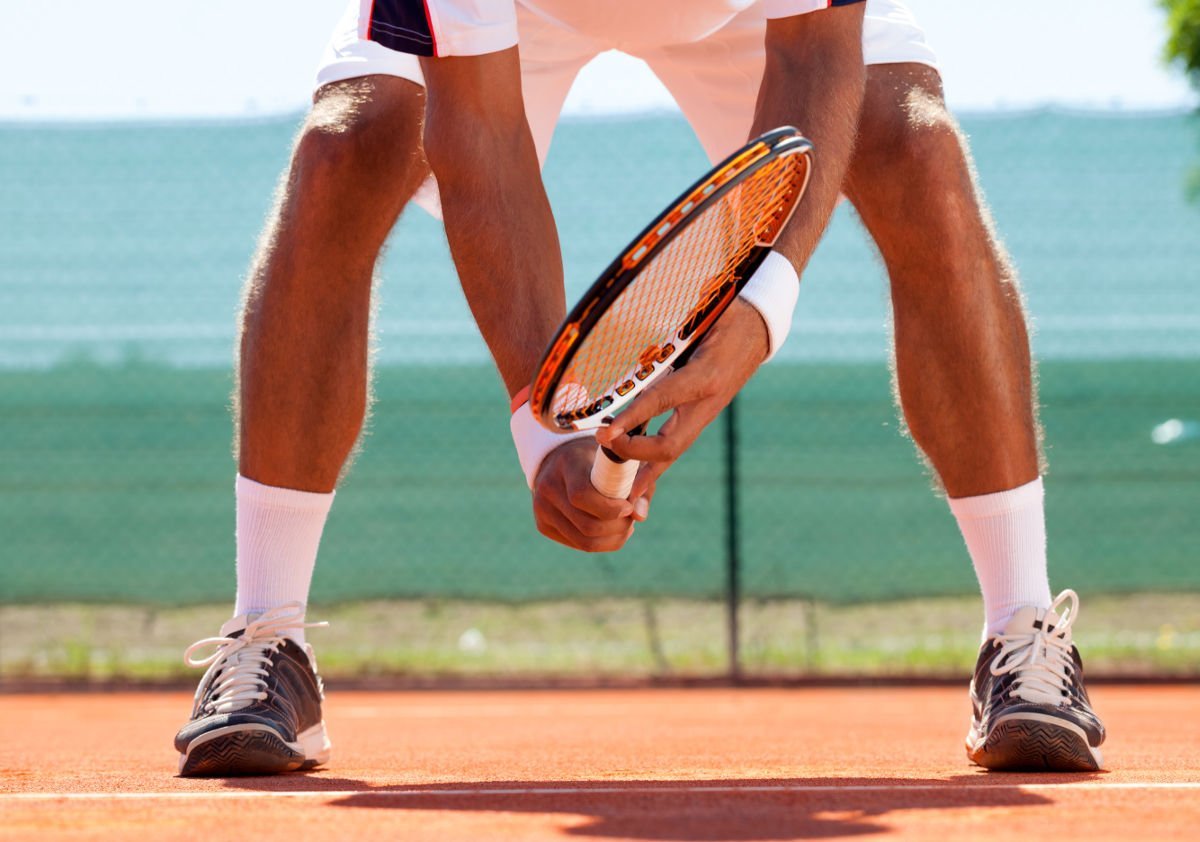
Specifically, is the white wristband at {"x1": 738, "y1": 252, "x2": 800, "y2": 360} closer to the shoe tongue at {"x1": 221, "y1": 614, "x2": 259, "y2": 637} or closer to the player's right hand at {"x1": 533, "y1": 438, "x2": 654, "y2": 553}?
the player's right hand at {"x1": 533, "y1": 438, "x2": 654, "y2": 553}

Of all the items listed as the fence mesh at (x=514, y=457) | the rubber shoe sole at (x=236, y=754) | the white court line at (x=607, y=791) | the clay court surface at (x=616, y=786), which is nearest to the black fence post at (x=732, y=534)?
the fence mesh at (x=514, y=457)

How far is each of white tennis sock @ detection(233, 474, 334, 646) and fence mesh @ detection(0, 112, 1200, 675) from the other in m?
3.06

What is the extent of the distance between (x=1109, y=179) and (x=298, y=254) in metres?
3.93

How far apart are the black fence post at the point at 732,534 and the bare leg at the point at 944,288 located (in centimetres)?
285

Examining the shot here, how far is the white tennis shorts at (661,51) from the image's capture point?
7.38 ft

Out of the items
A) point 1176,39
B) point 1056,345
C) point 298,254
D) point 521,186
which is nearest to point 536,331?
point 521,186

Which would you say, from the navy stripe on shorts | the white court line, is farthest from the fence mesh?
the white court line

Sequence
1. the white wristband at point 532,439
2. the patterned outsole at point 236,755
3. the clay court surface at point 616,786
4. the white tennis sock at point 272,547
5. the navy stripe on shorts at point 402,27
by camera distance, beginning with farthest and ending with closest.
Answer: the white tennis sock at point 272,547 → the patterned outsole at point 236,755 → the navy stripe on shorts at point 402,27 → the white wristband at point 532,439 → the clay court surface at point 616,786

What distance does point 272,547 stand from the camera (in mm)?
2242

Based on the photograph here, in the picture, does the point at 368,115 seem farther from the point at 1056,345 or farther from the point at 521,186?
the point at 1056,345

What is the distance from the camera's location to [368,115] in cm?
225

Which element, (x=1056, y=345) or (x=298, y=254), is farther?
(x=1056, y=345)

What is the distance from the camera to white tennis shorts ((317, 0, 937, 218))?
225 cm

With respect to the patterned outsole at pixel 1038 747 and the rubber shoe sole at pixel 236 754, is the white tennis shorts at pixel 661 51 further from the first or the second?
the patterned outsole at pixel 1038 747
